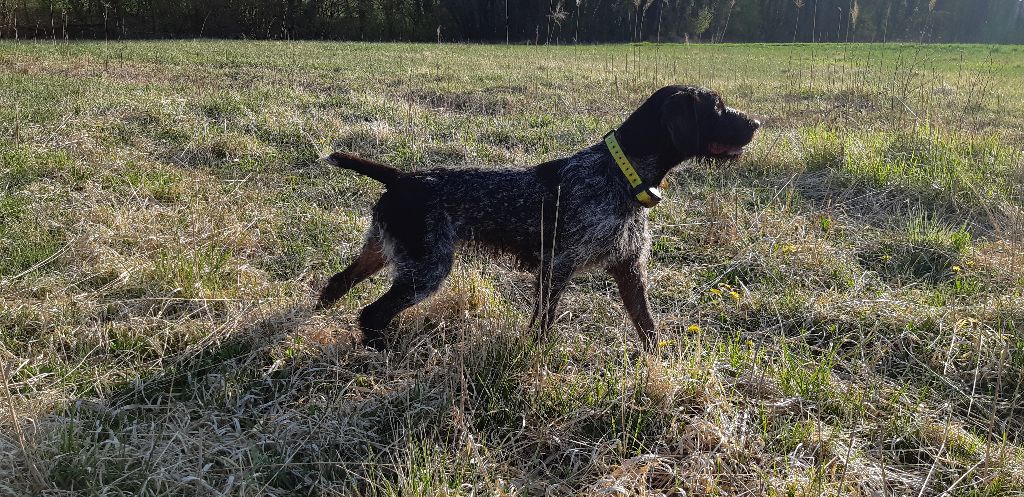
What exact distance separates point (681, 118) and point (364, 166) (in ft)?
5.68

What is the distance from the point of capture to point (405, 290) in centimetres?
342

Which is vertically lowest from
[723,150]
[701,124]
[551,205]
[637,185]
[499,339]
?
[499,339]

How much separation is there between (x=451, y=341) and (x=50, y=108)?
7.50 metres

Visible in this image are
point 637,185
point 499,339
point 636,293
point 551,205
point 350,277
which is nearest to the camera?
point 499,339

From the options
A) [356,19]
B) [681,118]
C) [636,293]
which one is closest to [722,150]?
[681,118]

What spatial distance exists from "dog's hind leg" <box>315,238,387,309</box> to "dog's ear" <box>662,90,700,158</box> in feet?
5.90

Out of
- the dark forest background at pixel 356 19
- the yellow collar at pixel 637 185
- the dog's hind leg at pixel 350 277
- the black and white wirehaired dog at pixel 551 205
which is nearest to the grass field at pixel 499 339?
the dog's hind leg at pixel 350 277

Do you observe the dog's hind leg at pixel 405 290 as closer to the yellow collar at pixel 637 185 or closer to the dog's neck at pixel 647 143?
the yellow collar at pixel 637 185

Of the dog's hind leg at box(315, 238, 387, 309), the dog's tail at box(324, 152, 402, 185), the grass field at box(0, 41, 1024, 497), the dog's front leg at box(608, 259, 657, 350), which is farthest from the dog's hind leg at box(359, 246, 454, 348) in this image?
the dog's front leg at box(608, 259, 657, 350)

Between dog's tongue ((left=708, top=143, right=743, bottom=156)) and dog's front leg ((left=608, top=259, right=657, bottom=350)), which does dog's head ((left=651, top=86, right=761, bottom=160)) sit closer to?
dog's tongue ((left=708, top=143, right=743, bottom=156))

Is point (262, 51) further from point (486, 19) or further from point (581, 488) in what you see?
point (581, 488)

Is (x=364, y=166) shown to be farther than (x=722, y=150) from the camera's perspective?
No

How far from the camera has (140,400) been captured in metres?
2.91

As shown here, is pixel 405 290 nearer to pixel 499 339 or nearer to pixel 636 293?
pixel 499 339
